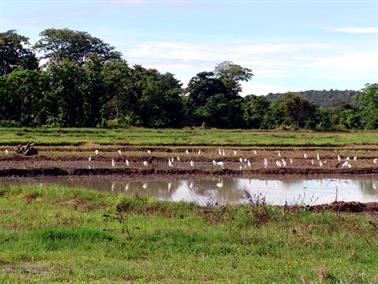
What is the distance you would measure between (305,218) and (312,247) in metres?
2.90

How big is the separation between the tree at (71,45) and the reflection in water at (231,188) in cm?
4545

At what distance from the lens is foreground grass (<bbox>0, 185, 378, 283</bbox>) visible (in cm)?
659

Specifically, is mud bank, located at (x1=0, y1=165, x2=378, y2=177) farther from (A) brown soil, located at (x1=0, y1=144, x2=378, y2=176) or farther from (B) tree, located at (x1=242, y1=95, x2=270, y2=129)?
(B) tree, located at (x1=242, y1=95, x2=270, y2=129)

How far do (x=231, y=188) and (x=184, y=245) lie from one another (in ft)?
40.1

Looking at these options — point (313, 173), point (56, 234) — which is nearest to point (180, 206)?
point (56, 234)

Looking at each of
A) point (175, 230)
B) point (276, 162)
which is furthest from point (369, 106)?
point (175, 230)

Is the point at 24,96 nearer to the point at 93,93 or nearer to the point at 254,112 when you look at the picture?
the point at 93,93

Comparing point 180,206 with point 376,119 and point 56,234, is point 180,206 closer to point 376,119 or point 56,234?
point 56,234

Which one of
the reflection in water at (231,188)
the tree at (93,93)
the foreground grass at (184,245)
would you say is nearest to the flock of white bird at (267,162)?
the reflection in water at (231,188)

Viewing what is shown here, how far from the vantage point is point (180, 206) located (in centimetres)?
1308

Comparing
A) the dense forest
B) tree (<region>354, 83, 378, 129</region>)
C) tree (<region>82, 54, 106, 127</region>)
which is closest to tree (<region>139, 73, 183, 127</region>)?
the dense forest

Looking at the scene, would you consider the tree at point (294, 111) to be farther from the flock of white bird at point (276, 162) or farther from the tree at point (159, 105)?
the flock of white bird at point (276, 162)

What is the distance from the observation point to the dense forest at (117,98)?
47.5 meters

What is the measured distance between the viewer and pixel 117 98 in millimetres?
53031
